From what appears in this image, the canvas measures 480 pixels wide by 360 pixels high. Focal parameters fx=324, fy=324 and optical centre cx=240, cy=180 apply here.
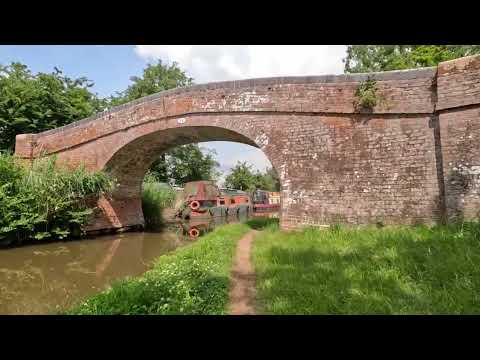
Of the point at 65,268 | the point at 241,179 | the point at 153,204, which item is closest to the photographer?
the point at 65,268

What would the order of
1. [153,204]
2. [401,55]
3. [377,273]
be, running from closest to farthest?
1. [377,273]
2. [153,204]
3. [401,55]

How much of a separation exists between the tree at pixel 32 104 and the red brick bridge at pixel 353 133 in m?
8.02

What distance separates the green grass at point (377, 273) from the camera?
122 inches

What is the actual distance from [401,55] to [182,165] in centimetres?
1683

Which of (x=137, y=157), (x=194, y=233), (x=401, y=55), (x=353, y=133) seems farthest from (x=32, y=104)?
(x=401, y=55)

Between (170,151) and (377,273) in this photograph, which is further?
(170,151)

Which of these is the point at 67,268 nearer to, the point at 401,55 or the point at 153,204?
the point at 153,204

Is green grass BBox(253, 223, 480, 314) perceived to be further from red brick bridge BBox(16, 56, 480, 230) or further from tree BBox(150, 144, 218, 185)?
tree BBox(150, 144, 218, 185)

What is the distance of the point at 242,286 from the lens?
4.38 m

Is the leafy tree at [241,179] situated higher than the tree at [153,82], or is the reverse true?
the tree at [153,82]

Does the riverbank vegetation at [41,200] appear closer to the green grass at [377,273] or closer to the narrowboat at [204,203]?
the green grass at [377,273]

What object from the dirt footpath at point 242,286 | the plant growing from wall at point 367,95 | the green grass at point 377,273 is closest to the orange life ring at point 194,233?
the dirt footpath at point 242,286
